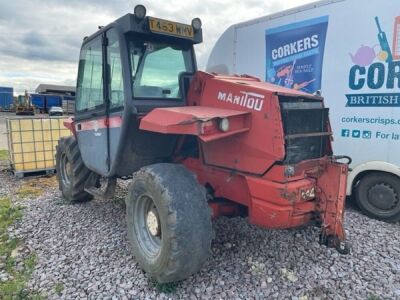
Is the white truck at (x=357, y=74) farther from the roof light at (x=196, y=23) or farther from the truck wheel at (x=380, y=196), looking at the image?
the roof light at (x=196, y=23)

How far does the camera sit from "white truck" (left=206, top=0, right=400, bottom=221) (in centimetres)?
462

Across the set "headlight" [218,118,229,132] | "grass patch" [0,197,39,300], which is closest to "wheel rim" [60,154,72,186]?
"grass patch" [0,197,39,300]

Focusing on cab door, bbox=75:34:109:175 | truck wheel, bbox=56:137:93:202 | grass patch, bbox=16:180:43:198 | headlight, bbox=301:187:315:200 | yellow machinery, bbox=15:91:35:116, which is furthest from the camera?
yellow machinery, bbox=15:91:35:116

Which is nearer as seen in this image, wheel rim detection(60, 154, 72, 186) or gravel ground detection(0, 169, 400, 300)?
gravel ground detection(0, 169, 400, 300)

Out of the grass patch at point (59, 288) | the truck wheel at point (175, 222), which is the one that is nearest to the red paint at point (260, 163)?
the truck wheel at point (175, 222)

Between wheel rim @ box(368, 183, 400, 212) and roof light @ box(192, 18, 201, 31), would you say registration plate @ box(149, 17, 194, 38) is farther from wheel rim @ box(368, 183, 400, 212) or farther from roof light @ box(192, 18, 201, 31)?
wheel rim @ box(368, 183, 400, 212)

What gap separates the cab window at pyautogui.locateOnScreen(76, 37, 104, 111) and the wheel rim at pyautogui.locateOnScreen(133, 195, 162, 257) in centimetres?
151

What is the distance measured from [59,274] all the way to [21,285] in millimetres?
344

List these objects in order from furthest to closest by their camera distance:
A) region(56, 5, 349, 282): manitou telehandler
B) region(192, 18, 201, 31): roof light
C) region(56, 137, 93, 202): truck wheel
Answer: region(56, 137, 93, 202): truck wheel, region(192, 18, 201, 31): roof light, region(56, 5, 349, 282): manitou telehandler

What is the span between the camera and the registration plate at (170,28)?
3.66 metres

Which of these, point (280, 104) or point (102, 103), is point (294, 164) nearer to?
point (280, 104)

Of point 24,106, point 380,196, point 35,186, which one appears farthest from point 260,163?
point 24,106

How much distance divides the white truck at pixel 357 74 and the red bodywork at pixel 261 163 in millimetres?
1905

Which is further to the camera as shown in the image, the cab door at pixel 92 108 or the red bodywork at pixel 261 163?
the cab door at pixel 92 108
